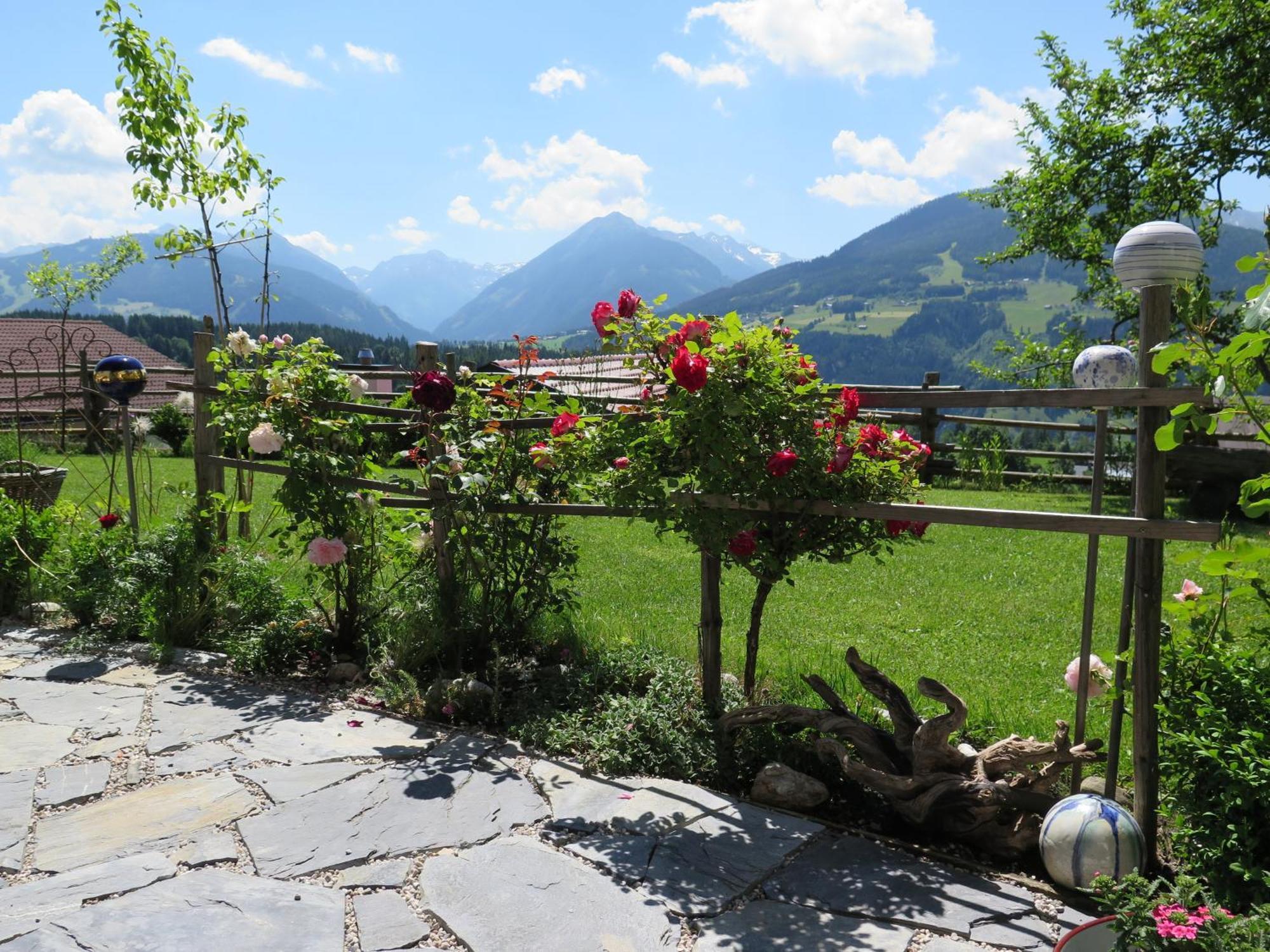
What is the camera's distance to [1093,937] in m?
2.02

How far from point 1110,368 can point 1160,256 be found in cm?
34

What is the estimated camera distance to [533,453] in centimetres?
366

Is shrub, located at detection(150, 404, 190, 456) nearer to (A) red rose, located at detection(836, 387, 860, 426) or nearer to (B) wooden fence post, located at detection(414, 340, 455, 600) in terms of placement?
(B) wooden fence post, located at detection(414, 340, 455, 600)

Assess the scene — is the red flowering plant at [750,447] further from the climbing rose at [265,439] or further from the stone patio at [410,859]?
the climbing rose at [265,439]

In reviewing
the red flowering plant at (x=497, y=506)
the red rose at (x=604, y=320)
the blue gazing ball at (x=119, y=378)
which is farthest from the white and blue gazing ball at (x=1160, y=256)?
the blue gazing ball at (x=119, y=378)

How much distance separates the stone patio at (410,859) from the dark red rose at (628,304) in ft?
5.27

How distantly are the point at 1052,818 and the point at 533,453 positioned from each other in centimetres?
223

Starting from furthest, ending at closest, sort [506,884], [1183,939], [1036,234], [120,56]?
1. [1036,234]
2. [120,56]
3. [506,884]
4. [1183,939]

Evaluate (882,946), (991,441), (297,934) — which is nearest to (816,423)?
(882,946)

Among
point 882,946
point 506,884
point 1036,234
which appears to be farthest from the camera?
point 1036,234

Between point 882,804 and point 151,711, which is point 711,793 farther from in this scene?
point 151,711

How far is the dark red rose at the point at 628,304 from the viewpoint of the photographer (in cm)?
308

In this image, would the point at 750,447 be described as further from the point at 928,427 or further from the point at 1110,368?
the point at 928,427

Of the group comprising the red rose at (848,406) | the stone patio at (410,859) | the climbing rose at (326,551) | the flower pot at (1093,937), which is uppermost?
the red rose at (848,406)
